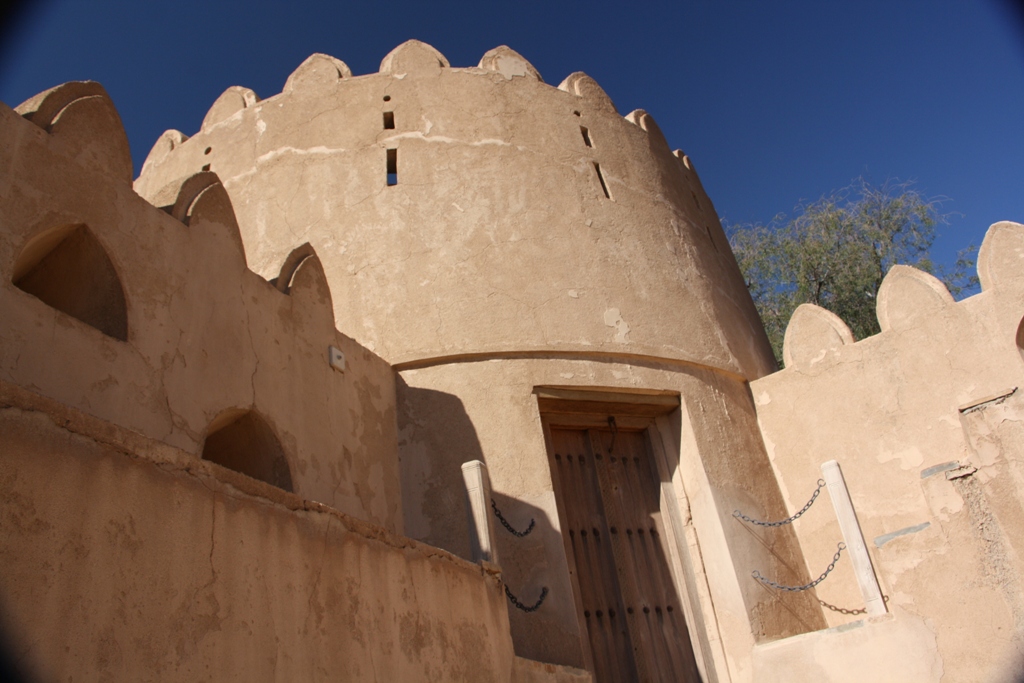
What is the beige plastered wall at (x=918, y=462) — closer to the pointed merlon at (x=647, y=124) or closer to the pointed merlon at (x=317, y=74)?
the pointed merlon at (x=647, y=124)

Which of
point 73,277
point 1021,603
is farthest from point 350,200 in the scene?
point 1021,603

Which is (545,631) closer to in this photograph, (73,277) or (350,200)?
(73,277)

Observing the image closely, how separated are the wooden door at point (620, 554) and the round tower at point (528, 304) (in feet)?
0.08

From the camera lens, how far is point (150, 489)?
8.92 ft

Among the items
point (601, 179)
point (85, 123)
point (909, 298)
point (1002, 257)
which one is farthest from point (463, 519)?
point (1002, 257)

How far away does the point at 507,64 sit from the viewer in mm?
8953

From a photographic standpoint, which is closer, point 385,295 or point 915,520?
point 915,520

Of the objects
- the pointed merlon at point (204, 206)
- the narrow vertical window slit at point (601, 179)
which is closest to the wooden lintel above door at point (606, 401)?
the narrow vertical window slit at point (601, 179)

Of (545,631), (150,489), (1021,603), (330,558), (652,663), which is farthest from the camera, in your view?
(652,663)

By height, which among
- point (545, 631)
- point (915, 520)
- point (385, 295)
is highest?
point (385, 295)

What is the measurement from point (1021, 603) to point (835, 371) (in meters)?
3.10

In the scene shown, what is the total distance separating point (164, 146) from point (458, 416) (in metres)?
5.20

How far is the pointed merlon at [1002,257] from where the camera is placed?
675 centimetres

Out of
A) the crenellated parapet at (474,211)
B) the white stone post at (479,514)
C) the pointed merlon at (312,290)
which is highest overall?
the crenellated parapet at (474,211)
